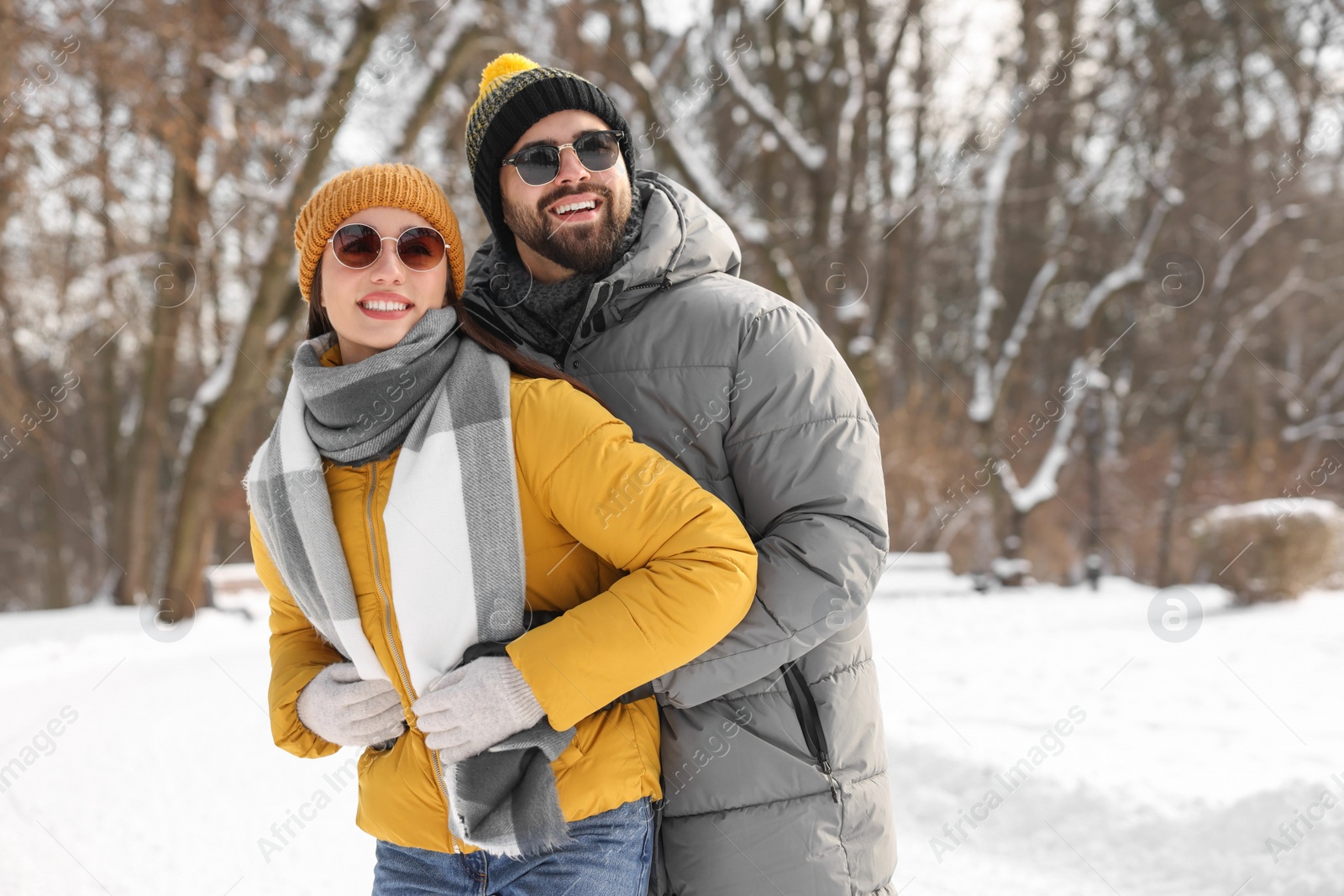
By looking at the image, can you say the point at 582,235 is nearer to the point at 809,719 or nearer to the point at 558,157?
the point at 558,157

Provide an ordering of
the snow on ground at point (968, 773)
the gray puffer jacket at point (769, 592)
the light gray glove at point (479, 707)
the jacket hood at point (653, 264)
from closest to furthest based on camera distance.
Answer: the light gray glove at point (479, 707) < the gray puffer jacket at point (769, 592) < the jacket hood at point (653, 264) < the snow on ground at point (968, 773)

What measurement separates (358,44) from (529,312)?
786 centimetres

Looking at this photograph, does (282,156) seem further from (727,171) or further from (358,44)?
(727,171)

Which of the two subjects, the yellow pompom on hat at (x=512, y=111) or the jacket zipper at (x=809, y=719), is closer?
the jacket zipper at (x=809, y=719)

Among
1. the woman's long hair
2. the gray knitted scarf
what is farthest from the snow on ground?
the woman's long hair

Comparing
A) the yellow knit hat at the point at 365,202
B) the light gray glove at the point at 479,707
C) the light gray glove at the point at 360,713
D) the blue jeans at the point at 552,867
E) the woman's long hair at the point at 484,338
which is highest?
the yellow knit hat at the point at 365,202

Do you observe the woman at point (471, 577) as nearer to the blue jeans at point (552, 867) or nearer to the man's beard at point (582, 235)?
the blue jeans at point (552, 867)

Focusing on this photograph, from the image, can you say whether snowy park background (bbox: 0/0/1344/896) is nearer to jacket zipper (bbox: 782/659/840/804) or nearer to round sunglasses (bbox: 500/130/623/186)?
jacket zipper (bbox: 782/659/840/804)

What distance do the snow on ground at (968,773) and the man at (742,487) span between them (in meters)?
2.21

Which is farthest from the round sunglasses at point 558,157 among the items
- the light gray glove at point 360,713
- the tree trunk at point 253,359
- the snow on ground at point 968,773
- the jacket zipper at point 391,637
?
the tree trunk at point 253,359

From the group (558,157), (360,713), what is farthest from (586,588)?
(558,157)

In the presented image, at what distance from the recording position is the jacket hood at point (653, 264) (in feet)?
6.84

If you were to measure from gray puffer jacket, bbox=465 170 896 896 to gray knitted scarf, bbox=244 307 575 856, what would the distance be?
1.12 feet

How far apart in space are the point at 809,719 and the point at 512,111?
156 cm
